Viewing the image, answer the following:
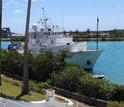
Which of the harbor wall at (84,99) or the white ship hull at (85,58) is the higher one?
the white ship hull at (85,58)

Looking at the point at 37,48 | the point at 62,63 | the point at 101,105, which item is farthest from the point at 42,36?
the point at 101,105

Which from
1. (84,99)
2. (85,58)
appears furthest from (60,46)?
(84,99)

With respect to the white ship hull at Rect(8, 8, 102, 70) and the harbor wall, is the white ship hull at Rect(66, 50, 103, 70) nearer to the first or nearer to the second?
the white ship hull at Rect(8, 8, 102, 70)

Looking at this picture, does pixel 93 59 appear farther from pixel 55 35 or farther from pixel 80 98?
pixel 80 98

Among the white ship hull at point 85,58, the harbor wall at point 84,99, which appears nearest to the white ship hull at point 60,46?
the white ship hull at point 85,58

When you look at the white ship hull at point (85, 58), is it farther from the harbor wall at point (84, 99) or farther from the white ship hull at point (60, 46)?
the harbor wall at point (84, 99)

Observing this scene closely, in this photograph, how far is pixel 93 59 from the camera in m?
45.1

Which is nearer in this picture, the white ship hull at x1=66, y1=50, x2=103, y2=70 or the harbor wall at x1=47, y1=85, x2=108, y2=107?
the harbor wall at x1=47, y1=85, x2=108, y2=107

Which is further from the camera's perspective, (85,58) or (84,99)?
(85,58)

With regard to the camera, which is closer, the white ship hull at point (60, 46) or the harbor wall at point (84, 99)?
the harbor wall at point (84, 99)

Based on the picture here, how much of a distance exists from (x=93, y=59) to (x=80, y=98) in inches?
1001

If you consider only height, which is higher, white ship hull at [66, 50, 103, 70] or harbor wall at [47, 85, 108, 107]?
white ship hull at [66, 50, 103, 70]

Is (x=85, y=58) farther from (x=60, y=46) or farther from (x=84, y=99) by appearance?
(x=84, y=99)

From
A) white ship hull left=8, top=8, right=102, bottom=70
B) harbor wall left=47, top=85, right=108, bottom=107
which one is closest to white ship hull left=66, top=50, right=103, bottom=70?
white ship hull left=8, top=8, right=102, bottom=70
